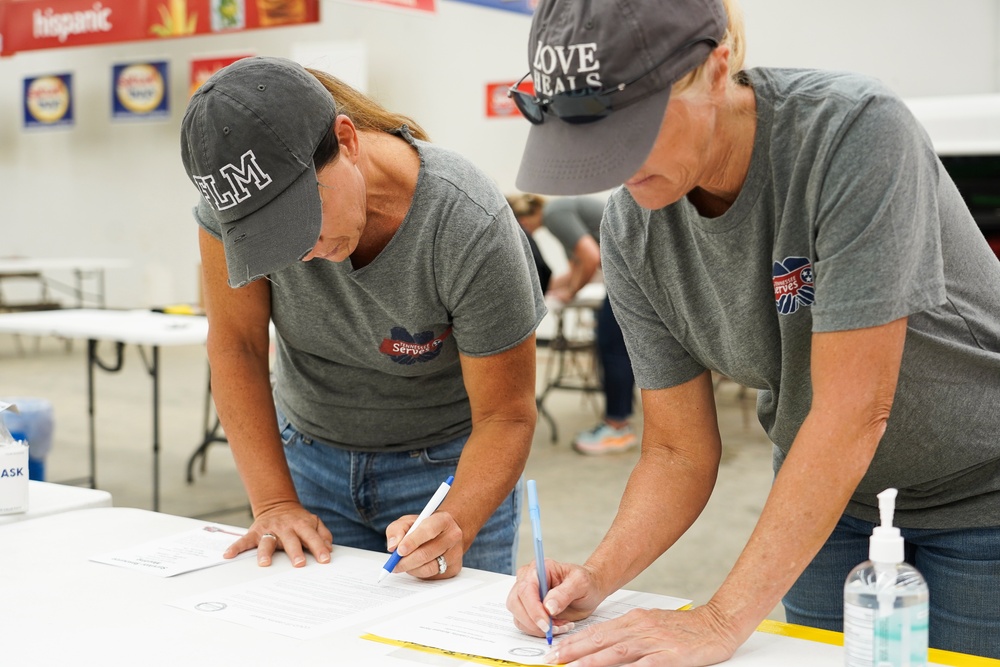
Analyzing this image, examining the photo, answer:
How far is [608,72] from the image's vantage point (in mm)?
937

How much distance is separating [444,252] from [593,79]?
52 cm

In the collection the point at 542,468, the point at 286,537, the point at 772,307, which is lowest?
the point at 542,468

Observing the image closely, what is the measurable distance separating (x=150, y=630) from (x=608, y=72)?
31.3 inches

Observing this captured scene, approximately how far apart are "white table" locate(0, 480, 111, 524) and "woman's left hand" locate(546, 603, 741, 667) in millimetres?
998

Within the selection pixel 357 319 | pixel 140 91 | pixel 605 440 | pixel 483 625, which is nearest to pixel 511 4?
pixel 605 440

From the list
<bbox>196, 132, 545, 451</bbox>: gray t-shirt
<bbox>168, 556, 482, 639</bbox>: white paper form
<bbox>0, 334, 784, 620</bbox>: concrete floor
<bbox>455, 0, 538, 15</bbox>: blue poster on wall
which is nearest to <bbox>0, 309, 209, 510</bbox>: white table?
<bbox>0, 334, 784, 620</bbox>: concrete floor

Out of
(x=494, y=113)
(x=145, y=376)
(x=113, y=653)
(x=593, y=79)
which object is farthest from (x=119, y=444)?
(x=593, y=79)

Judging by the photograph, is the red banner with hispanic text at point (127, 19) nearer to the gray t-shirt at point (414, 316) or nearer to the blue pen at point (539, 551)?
the gray t-shirt at point (414, 316)

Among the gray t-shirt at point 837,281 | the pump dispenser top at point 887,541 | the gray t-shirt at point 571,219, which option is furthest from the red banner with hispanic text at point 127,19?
the pump dispenser top at point 887,541

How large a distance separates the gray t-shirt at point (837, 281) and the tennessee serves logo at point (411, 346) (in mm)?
315

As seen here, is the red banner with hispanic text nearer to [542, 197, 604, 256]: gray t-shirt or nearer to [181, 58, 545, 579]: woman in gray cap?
[542, 197, 604, 256]: gray t-shirt

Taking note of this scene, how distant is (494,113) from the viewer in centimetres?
872

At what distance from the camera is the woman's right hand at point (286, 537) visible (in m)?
1.44

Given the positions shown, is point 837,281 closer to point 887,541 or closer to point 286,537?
point 887,541
